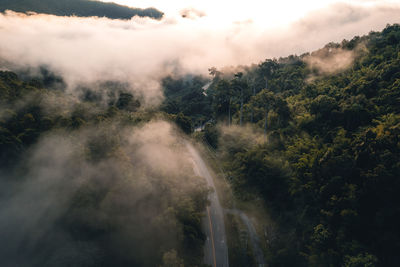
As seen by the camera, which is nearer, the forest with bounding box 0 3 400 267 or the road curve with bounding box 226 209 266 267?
the forest with bounding box 0 3 400 267

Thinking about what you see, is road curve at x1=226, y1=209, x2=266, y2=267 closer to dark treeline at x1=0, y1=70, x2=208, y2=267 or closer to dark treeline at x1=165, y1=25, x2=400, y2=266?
dark treeline at x1=165, y1=25, x2=400, y2=266

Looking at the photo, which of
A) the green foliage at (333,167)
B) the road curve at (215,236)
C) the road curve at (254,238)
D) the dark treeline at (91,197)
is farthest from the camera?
the road curve at (254,238)

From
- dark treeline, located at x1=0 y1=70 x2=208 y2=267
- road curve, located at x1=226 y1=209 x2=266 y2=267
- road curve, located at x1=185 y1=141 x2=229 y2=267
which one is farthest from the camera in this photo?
road curve, located at x1=226 y1=209 x2=266 y2=267

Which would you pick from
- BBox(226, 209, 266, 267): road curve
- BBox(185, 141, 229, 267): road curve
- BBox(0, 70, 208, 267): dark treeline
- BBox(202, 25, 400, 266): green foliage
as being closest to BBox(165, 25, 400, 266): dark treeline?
BBox(202, 25, 400, 266): green foliage

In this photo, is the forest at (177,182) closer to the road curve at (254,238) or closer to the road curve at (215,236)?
the road curve at (254,238)

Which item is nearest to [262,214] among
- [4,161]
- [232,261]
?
[232,261]

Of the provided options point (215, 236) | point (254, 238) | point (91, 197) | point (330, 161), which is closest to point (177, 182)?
point (215, 236)

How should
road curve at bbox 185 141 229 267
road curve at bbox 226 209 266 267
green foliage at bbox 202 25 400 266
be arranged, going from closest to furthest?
green foliage at bbox 202 25 400 266 → road curve at bbox 185 141 229 267 → road curve at bbox 226 209 266 267

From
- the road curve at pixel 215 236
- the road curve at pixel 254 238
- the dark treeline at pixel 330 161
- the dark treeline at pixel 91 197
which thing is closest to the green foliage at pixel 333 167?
the dark treeline at pixel 330 161

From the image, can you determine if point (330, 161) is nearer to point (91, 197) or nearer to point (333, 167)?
point (333, 167)
